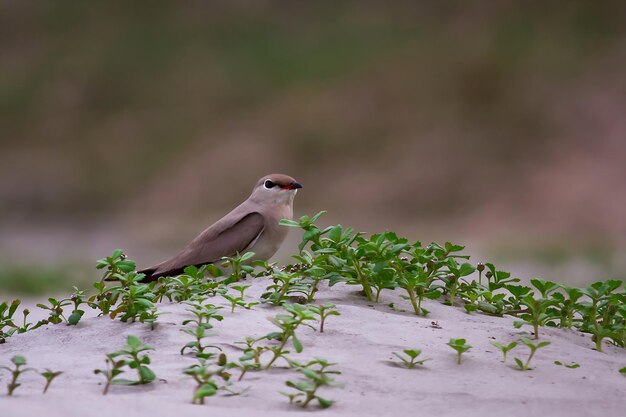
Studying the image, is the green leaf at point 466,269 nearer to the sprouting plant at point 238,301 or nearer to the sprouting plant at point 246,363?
the sprouting plant at point 238,301

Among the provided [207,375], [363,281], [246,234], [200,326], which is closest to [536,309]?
[363,281]

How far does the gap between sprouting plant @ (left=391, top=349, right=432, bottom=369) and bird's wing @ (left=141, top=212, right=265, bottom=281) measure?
2.04 metres

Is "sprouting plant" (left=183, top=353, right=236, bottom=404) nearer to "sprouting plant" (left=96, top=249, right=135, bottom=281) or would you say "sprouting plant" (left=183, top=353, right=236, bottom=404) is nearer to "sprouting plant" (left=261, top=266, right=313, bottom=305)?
"sprouting plant" (left=261, top=266, right=313, bottom=305)

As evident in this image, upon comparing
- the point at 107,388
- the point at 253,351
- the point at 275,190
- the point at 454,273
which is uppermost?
the point at 275,190

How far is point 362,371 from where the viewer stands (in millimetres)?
2562

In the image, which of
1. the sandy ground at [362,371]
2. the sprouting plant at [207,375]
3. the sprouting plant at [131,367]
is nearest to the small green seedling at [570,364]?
the sandy ground at [362,371]

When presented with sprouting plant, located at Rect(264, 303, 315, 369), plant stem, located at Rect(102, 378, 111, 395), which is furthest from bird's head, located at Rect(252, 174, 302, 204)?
plant stem, located at Rect(102, 378, 111, 395)

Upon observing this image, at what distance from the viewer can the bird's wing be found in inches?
181

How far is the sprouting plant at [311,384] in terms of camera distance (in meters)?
2.26

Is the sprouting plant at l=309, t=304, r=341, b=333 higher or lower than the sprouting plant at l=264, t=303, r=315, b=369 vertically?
higher

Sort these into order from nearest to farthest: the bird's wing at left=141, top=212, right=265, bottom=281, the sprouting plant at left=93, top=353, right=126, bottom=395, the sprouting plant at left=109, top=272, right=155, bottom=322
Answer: the sprouting plant at left=93, top=353, right=126, bottom=395 → the sprouting plant at left=109, top=272, right=155, bottom=322 → the bird's wing at left=141, top=212, right=265, bottom=281

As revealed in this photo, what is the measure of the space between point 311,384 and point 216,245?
2.36 m

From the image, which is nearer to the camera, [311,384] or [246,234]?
[311,384]

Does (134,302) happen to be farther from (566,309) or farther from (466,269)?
(566,309)
